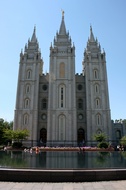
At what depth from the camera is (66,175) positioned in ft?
24.5

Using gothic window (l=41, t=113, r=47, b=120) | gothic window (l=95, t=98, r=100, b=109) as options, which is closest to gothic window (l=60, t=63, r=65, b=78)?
gothic window (l=95, t=98, r=100, b=109)

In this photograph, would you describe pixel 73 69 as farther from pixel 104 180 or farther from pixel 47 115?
pixel 104 180

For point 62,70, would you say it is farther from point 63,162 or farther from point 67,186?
point 67,186

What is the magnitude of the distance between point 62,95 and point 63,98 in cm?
80

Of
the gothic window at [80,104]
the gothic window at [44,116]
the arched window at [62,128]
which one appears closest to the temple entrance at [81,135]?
the arched window at [62,128]

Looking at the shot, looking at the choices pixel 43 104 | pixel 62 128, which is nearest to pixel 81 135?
pixel 62 128

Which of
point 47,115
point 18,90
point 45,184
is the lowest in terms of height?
point 45,184

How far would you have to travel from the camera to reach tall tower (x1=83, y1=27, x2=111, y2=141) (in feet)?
146

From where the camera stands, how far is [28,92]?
47.7 metres

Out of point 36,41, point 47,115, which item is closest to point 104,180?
point 47,115

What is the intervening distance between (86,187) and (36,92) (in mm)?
41380

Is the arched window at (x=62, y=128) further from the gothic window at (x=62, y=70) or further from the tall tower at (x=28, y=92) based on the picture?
the gothic window at (x=62, y=70)

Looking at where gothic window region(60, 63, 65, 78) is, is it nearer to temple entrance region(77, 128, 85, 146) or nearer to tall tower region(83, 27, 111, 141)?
tall tower region(83, 27, 111, 141)

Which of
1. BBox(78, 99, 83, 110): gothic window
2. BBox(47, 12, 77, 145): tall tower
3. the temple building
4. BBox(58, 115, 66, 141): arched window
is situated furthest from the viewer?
BBox(78, 99, 83, 110): gothic window
